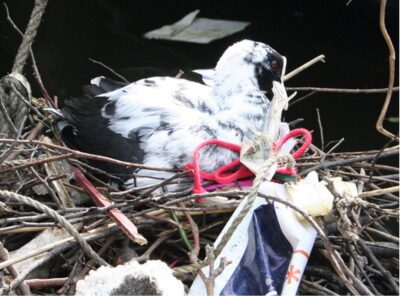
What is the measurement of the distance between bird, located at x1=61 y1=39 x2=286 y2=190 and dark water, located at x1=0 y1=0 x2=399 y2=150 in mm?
1816

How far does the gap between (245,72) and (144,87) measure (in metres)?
0.28

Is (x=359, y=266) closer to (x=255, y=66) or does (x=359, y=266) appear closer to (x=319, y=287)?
(x=319, y=287)

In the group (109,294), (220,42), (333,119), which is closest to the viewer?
(109,294)

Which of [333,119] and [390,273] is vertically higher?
[390,273]

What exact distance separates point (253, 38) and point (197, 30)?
37 centimetres

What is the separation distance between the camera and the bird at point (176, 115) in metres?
1.80

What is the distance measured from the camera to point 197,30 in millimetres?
4711

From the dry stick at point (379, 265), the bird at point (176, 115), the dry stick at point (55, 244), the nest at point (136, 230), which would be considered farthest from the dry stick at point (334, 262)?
the bird at point (176, 115)

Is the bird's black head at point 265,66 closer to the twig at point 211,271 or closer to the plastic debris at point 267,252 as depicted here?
the plastic debris at point 267,252

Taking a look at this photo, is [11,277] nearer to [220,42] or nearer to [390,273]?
[390,273]

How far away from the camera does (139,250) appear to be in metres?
1.52

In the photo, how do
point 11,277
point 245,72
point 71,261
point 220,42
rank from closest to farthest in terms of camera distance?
point 11,277
point 71,261
point 245,72
point 220,42

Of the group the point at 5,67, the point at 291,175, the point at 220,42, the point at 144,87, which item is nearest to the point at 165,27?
the point at 220,42

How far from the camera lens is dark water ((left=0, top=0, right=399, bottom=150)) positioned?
3982mm
